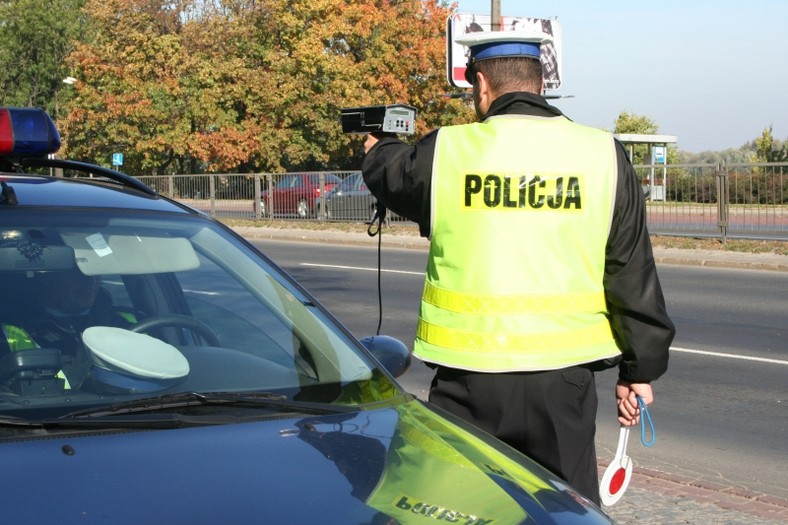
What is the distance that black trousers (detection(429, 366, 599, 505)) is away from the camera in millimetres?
3131

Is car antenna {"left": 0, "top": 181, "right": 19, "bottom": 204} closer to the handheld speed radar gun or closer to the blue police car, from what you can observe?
the blue police car

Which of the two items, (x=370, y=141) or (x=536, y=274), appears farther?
(x=370, y=141)

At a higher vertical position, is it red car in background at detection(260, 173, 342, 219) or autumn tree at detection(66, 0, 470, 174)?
autumn tree at detection(66, 0, 470, 174)

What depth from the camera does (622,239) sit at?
317 cm

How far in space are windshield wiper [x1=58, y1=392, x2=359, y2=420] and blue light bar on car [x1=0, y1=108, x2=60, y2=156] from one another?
1.61 metres

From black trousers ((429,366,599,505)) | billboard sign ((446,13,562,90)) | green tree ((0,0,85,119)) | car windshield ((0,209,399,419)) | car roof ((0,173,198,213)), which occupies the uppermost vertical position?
green tree ((0,0,85,119))

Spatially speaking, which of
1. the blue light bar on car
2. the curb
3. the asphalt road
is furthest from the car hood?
the asphalt road

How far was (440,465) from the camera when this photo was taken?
2.49 meters

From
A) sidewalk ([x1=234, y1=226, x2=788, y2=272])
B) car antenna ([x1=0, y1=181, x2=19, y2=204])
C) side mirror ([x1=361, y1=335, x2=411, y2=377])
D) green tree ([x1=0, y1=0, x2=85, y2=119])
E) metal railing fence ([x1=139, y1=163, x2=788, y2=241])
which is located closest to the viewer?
car antenna ([x1=0, y1=181, x2=19, y2=204])

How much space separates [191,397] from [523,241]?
1028 millimetres

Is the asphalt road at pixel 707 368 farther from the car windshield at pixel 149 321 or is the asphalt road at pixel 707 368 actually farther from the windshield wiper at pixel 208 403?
the windshield wiper at pixel 208 403

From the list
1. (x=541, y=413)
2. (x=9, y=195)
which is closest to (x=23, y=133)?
(x=9, y=195)

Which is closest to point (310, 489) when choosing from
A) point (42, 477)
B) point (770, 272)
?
point (42, 477)

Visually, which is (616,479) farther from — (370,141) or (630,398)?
(370,141)
